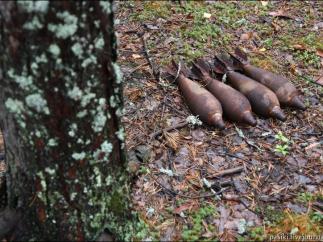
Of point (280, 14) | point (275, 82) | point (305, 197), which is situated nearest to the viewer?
point (305, 197)

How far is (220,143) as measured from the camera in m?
3.25

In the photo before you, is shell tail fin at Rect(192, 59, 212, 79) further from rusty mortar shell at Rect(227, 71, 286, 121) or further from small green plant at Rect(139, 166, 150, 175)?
small green plant at Rect(139, 166, 150, 175)

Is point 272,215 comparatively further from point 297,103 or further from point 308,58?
point 308,58

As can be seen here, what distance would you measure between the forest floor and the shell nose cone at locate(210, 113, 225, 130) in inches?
2.7

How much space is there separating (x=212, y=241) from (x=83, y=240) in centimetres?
79

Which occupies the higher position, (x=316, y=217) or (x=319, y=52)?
(x=319, y=52)

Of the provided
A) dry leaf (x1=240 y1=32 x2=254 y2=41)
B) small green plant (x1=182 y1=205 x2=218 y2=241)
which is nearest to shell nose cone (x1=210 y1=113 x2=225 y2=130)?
small green plant (x1=182 y1=205 x2=218 y2=241)

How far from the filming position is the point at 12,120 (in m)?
1.97

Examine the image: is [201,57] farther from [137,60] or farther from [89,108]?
[89,108]

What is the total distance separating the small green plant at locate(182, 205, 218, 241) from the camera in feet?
8.28

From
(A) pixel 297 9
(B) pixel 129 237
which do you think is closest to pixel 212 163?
(B) pixel 129 237

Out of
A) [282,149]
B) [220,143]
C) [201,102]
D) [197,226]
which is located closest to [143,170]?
[197,226]

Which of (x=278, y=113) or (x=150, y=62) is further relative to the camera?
(x=150, y=62)

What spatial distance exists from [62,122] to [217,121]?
1679 millimetres
